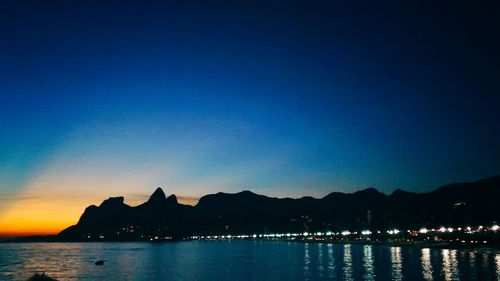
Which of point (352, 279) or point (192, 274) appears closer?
point (352, 279)

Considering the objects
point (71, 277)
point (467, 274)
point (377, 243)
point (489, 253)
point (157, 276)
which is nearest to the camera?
point (467, 274)

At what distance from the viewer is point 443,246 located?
137250mm

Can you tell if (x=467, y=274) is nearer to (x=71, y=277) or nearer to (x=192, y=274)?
(x=192, y=274)

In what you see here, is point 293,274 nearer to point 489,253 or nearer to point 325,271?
point 325,271

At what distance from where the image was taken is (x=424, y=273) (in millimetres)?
67812

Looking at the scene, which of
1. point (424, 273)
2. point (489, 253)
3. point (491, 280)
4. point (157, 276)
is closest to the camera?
point (491, 280)

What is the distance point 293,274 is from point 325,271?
7.93 m

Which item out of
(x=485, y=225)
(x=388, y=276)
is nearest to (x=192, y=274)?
(x=388, y=276)

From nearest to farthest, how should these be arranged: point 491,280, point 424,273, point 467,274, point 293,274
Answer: point 491,280 < point 467,274 < point 424,273 < point 293,274

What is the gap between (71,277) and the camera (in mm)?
85750

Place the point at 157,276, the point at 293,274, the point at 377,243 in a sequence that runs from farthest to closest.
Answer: the point at 377,243, the point at 157,276, the point at 293,274

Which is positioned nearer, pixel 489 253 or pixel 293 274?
pixel 293 274

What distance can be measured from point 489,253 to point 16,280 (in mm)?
110507

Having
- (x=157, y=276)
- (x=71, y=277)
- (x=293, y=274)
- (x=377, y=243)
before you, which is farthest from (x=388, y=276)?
(x=377, y=243)
